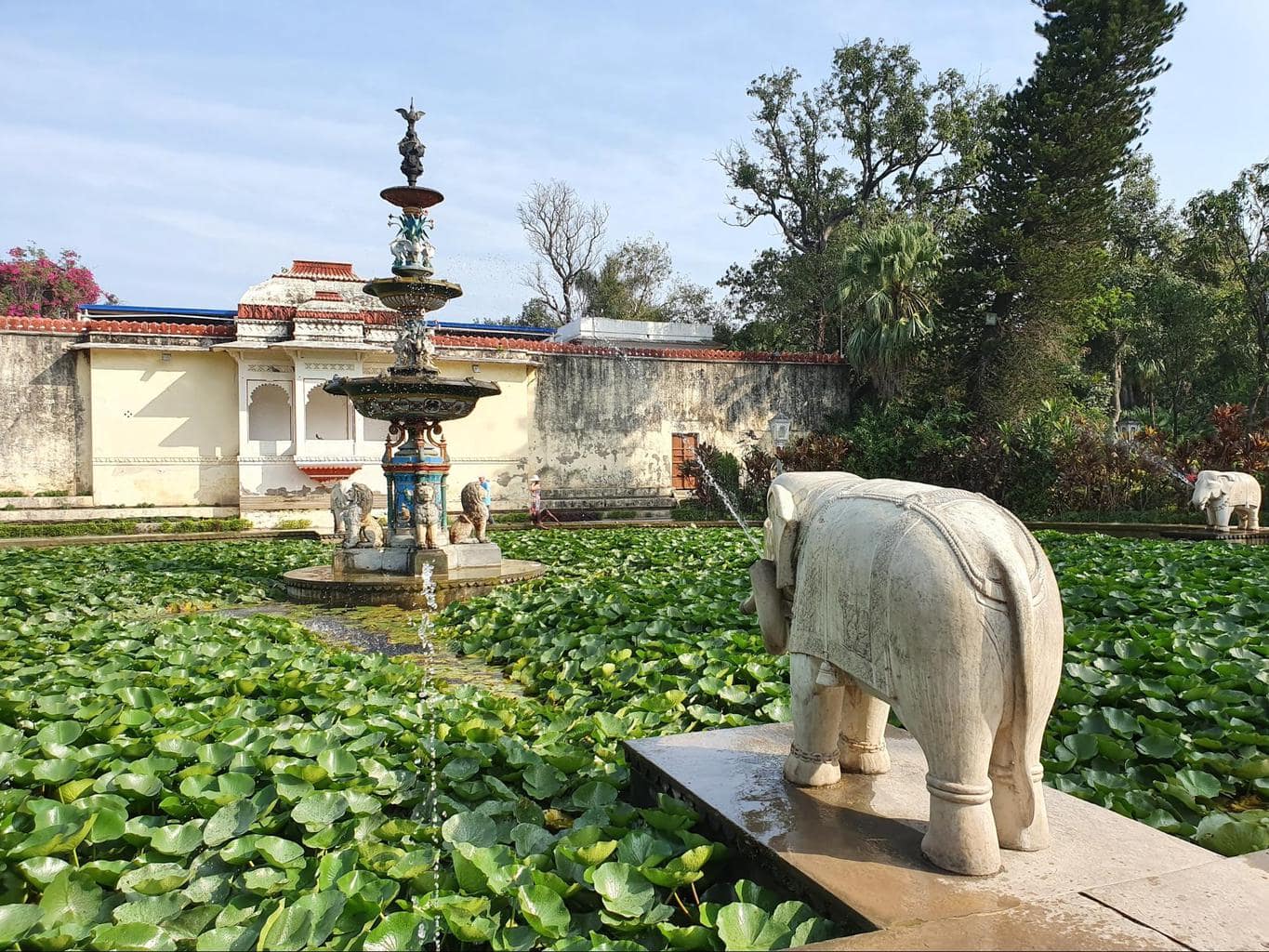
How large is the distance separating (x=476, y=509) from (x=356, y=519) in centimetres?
118

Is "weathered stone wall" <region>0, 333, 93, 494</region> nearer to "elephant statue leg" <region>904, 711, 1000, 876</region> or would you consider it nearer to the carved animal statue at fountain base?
the carved animal statue at fountain base

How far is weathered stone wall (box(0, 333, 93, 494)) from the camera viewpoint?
14531 millimetres

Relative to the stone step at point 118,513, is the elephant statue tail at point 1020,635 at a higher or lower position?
higher

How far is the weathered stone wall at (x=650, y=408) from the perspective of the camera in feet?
57.0

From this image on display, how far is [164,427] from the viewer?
15016mm

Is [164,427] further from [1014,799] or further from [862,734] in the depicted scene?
[1014,799]

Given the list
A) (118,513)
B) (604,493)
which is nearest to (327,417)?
(118,513)

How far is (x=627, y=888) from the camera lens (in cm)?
196

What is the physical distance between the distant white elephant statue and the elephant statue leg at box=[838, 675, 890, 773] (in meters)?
9.76

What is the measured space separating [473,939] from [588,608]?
396 cm

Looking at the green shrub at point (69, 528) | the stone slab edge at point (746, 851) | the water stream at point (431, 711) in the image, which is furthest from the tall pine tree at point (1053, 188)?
the stone slab edge at point (746, 851)

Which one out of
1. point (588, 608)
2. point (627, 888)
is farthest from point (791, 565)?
point (588, 608)

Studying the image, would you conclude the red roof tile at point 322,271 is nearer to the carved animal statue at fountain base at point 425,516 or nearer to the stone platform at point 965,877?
the carved animal statue at fountain base at point 425,516

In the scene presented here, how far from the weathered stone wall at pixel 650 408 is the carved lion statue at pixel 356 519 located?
865 cm
